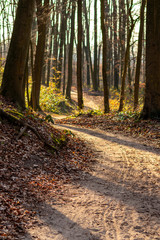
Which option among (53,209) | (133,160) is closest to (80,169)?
(133,160)

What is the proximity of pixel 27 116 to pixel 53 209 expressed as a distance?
14.5ft

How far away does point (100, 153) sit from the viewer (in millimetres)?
8133

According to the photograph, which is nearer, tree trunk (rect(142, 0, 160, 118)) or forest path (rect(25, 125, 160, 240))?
forest path (rect(25, 125, 160, 240))

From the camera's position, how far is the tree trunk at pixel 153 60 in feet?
36.5

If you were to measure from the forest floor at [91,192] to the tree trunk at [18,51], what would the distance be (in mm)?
2333

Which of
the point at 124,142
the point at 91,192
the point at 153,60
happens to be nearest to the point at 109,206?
the point at 91,192

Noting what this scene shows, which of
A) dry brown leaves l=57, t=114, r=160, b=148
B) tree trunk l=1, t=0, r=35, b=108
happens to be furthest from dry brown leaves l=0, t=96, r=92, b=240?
dry brown leaves l=57, t=114, r=160, b=148

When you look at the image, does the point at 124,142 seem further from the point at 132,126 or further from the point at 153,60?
the point at 153,60

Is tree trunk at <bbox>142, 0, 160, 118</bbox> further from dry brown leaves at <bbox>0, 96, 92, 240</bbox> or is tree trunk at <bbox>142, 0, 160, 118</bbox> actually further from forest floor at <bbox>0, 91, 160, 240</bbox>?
dry brown leaves at <bbox>0, 96, 92, 240</bbox>

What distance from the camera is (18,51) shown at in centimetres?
854

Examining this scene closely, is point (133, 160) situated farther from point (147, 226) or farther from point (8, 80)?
point (8, 80)

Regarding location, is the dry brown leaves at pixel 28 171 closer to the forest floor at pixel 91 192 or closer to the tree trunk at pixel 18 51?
the forest floor at pixel 91 192

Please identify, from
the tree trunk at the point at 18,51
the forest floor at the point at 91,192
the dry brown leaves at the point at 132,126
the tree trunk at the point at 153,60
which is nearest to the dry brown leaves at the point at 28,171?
the forest floor at the point at 91,192

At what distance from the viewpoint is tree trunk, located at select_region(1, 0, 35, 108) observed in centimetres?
845
